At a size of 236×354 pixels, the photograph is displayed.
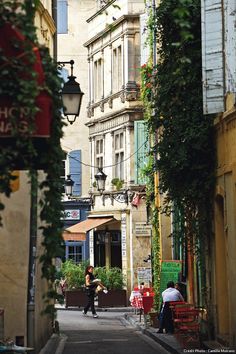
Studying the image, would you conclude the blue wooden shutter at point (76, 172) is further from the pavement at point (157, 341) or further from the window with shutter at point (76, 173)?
the pavement at point (157, 341)

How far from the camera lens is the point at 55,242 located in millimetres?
8516

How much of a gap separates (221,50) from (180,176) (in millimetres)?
3821

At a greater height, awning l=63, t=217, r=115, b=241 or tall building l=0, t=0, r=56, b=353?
awning l=63, t=217, r=115, b=241

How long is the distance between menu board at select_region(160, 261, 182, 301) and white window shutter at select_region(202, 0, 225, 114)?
29.4 ft

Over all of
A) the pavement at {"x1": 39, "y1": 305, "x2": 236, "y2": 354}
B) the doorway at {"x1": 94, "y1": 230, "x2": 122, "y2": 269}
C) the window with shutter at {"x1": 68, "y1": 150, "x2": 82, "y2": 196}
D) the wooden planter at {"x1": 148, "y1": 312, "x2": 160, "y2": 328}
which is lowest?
the pavement at {"x1": 39, "y1": 305, "x2": 236, "y2": 354}

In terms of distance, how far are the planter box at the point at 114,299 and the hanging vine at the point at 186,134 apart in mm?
16826

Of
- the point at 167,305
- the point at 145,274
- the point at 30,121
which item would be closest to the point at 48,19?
the point at 167,305

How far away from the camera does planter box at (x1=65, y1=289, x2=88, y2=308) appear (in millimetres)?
39031

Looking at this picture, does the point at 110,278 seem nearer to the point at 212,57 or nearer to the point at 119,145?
the point at 119,145

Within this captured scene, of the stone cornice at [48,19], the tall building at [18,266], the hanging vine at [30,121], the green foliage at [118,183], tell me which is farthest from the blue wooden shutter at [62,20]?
the hanging vine at [30,121]

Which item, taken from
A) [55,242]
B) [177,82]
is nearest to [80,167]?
[177,82]

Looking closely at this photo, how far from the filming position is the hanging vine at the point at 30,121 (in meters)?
7.77

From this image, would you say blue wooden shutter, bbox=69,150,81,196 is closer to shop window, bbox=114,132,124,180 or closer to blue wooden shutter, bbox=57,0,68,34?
blue wooden shutter, bbox=57,0,68,34

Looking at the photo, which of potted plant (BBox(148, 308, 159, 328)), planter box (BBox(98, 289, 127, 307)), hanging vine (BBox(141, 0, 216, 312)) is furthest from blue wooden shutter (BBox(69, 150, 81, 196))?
hanging vine (BBox(141, 0, 216, 312))
